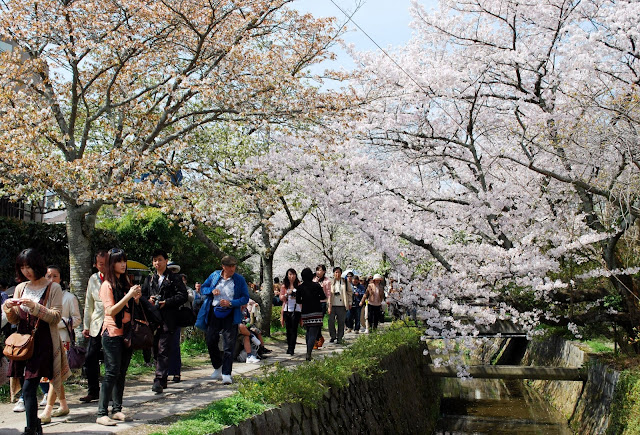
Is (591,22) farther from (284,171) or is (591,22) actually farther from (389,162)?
(284,171)

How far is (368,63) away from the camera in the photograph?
1202 cm

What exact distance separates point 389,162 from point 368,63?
2009mm


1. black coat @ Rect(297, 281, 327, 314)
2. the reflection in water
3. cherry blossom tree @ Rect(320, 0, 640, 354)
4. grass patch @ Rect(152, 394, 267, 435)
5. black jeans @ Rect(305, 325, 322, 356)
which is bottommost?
the reflection in water

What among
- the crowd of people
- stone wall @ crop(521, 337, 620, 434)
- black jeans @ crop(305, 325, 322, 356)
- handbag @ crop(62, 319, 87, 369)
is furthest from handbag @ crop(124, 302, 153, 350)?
stone wall @ crop(521, 337, 620, 434)

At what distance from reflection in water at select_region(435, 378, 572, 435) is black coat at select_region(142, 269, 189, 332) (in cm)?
676

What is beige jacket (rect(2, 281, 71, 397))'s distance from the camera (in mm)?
5344

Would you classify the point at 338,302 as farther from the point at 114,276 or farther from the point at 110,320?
the point at 110,320

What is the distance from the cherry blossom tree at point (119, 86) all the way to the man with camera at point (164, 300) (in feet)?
4.45

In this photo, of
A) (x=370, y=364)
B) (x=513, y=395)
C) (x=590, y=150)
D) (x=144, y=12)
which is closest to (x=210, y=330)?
(x=370, y=364)

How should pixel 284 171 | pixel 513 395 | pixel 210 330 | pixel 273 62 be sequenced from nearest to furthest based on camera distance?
pixel 210 330, pixel 273 62, pixel 284 171, pixel 513 395

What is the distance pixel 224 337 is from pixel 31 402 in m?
A: 3.37

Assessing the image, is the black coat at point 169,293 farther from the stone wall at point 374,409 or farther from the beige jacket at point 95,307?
the stone wall at point 374,409

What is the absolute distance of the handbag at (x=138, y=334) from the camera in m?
6.15

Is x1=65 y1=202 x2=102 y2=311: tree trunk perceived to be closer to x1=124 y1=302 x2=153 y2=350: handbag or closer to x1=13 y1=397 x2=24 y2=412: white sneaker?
x1=13 y1=397 x2=24 y2=412: white sneaker
